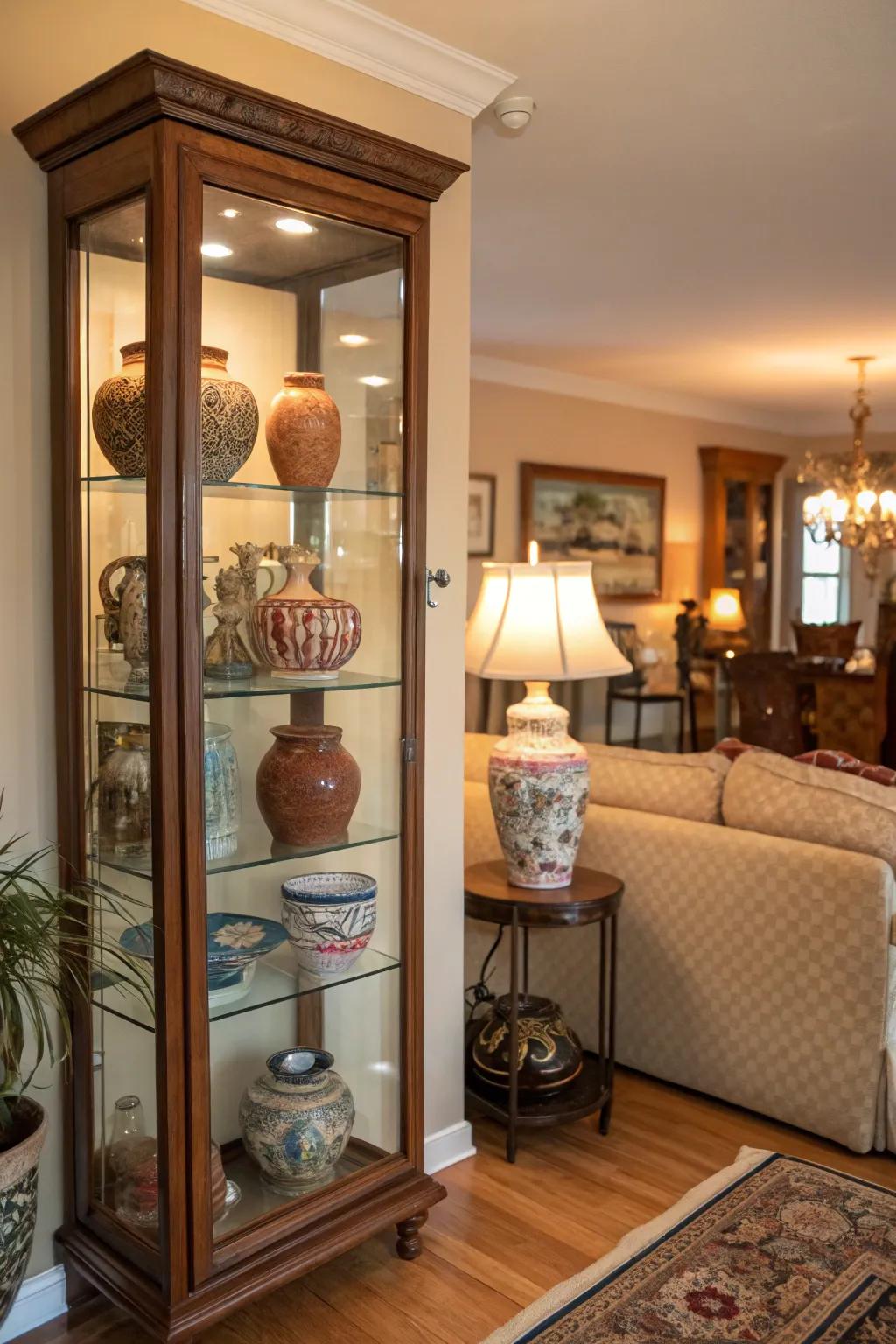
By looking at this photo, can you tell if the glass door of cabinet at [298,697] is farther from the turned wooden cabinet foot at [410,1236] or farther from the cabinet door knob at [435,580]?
the cabinet door knob at [435,580]

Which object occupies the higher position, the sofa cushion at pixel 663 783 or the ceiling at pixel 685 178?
the ceiling at pixel 685 178

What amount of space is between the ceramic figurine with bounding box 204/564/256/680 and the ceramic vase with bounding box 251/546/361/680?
43mm

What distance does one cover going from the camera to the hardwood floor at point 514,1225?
225cm

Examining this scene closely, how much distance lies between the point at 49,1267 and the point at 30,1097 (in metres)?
0.36

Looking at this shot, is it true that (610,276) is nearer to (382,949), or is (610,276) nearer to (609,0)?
(609,0)

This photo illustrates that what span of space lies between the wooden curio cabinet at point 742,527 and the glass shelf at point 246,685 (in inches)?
269

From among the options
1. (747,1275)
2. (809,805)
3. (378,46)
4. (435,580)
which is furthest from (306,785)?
(378,46)

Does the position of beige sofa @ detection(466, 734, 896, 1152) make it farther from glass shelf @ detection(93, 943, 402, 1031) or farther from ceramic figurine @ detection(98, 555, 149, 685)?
ceramic figurine @ detection(98, 555, 149, 685)

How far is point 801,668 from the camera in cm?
650

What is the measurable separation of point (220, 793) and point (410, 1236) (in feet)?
3.64

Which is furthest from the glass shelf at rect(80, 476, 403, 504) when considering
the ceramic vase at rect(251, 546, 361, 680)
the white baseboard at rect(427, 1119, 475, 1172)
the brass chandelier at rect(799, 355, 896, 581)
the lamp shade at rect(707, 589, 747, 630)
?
the lamp shade at rect(707, 589, 747, 630)

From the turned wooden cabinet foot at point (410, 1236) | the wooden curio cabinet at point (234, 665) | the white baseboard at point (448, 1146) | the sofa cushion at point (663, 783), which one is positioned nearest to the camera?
the wooden curio cabinet at point (234, 665)

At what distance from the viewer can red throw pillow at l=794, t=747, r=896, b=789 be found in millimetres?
3410

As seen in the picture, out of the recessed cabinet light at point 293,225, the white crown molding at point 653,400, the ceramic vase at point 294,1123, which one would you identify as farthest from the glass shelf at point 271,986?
the white crown molding at point 653,400
